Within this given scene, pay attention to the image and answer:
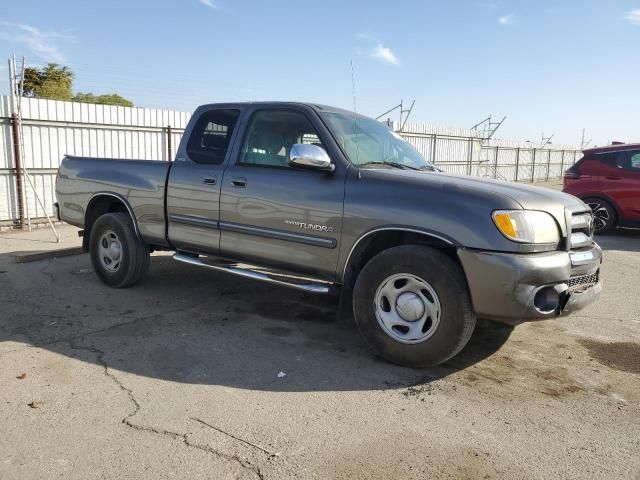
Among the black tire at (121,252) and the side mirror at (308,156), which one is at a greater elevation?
the side mirror at (308,156)

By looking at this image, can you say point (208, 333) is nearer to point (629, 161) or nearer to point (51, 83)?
point (629, 161)

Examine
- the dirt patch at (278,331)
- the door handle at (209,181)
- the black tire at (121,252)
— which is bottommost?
the dirt patch at (278,331)

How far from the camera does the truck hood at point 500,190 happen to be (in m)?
3.72

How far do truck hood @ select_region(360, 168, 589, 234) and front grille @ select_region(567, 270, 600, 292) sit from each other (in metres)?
0.37

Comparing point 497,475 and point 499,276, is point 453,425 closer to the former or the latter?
point 497,475

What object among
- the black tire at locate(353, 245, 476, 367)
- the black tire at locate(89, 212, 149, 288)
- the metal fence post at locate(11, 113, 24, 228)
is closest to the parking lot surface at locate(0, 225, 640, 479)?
the black tire at locate(353, 245, 476, 367)

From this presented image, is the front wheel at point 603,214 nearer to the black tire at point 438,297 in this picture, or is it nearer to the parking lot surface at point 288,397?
the parking lot surface at point 288,397

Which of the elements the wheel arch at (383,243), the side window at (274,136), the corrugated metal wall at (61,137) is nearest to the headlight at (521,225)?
the wheel arch at (383,243)

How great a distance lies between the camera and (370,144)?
477 cm

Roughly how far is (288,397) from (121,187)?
10.9 ft

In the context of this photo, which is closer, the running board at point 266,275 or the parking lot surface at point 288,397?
the parking lot surface at point 288,397

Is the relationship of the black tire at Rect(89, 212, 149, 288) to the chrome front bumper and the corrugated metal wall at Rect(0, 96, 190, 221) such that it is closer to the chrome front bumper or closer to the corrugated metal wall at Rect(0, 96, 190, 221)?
the chrome front bumper

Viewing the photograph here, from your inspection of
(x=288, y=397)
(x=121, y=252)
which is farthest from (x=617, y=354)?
(x=121, y=252)

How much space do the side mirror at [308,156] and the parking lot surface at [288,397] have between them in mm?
1462
